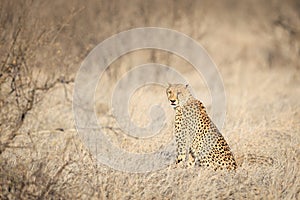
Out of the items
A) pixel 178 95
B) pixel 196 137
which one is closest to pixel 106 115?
pixel 178 95

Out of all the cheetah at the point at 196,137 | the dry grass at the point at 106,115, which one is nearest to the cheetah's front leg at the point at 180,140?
the cheetah at the point at 196,137

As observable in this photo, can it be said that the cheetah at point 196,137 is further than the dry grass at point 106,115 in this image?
Yes

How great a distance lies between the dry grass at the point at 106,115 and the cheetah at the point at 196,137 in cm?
19

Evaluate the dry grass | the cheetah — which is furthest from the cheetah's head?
the dry grass

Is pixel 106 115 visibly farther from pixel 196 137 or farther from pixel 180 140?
pixel 196 137

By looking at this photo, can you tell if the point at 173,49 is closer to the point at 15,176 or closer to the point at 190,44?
the point at 190,44

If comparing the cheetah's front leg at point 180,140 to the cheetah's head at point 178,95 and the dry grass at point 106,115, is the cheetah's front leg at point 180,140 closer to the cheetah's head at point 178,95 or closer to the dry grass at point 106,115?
the cheetah's head at point 178,95

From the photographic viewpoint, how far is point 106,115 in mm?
7469

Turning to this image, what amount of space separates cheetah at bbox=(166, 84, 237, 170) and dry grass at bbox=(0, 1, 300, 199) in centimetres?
19

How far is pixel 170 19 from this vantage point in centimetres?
1109

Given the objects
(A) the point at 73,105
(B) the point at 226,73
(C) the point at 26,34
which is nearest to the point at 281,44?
(B) the point at 226,73

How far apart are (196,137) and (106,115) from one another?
7.76 ft

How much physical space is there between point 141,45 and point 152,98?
2850mm

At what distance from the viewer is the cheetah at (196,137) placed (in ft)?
17.1
